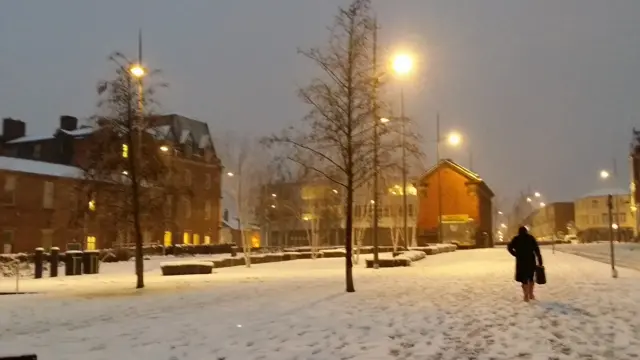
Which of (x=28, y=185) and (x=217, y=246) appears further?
(x=217, y=246)

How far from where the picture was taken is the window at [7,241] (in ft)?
173

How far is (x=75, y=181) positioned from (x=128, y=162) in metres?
25.2

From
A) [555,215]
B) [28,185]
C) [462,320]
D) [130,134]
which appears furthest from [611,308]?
[555,215]

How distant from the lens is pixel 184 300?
18.3m

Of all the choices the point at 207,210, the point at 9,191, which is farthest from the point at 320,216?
the point at 9,191

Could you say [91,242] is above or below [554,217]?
below

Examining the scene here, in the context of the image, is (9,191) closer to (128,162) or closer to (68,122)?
(68,122)

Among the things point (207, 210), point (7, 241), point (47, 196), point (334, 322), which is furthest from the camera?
point (207, 210)

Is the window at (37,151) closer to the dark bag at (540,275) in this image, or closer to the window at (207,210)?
the window at (207,210)

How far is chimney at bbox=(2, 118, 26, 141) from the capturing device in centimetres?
7456

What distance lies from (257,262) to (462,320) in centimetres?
3086

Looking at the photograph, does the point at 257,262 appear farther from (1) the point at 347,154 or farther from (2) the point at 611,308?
(2) the point at 611,308

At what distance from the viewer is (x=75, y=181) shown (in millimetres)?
46188

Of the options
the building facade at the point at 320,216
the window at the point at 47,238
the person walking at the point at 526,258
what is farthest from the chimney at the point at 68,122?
the person walking at the point at 526,258
